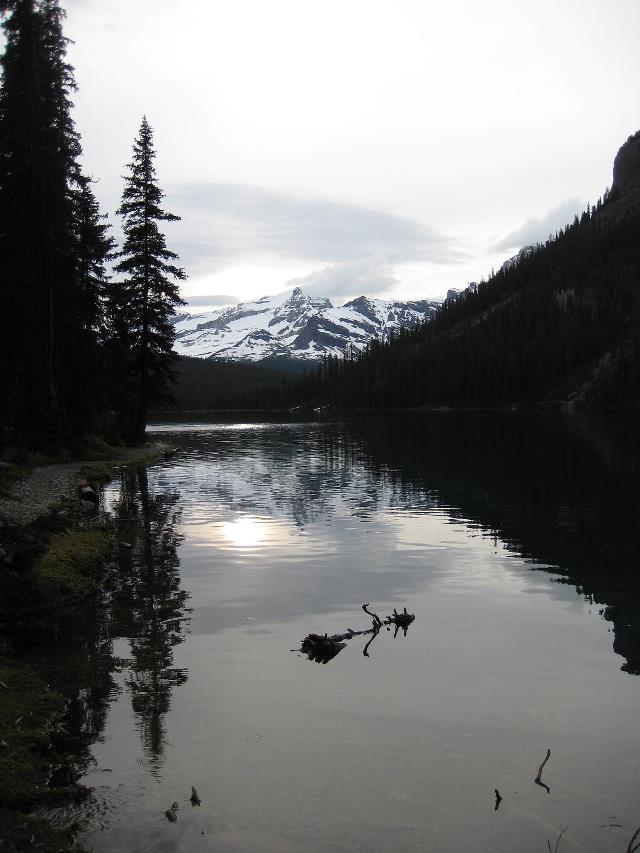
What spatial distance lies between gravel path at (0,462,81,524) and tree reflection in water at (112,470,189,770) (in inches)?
94.3

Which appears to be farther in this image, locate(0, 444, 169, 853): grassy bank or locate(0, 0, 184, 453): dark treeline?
locate(0, 0, 184, 453): dark treeline

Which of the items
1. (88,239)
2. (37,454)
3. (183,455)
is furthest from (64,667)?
(183,455)

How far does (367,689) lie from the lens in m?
11.5

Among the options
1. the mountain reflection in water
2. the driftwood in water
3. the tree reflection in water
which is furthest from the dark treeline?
the driftwood in water

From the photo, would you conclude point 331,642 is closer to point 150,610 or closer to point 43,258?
point 150,610

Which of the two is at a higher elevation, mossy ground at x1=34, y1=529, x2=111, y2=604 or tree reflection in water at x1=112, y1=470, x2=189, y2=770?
mossy ground at x1=34, y1=529, x2=111, y2=604

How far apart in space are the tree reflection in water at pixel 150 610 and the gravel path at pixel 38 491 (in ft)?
7.86

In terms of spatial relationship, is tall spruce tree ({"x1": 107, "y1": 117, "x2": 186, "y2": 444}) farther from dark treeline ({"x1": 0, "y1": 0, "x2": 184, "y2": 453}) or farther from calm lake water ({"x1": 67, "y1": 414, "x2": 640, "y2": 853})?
calm lake water ({"x1": 67, "y1": 414, "x2": 640, "y2": 853})

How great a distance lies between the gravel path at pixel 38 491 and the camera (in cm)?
2109

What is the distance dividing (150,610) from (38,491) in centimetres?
1267

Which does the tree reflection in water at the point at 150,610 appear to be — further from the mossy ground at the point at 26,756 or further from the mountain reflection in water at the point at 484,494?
the mountain reflection in water at the point at 484,494

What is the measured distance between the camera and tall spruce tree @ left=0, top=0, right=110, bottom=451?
36594 millimetres

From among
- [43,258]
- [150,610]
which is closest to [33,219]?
[43,258]

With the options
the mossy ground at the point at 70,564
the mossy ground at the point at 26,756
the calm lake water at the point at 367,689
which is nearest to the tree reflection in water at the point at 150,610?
the calm lake water at the point at 367,689
